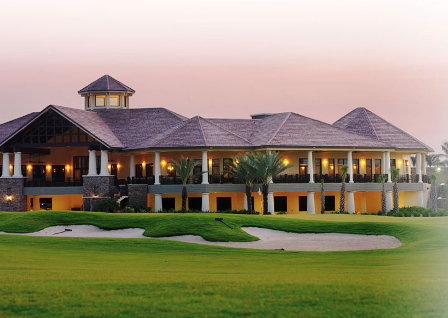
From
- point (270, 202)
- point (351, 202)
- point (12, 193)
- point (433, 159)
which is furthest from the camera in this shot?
point (433, 159)

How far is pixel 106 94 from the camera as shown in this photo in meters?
75.8

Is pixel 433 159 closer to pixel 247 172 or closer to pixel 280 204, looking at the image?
pixel 280 204

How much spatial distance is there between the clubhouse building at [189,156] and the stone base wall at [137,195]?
92 millimetres

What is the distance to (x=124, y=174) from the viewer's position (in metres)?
66.7

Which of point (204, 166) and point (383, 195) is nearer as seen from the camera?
point (383, 195)

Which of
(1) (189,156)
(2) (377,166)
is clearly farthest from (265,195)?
(2) (377,166)

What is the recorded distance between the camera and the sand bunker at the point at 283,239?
3572 centimetres

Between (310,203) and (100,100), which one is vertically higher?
(100,100)

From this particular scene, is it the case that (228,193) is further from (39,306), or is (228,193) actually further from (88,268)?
(39,306)

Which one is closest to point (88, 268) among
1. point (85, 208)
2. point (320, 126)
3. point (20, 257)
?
point (20, 257)

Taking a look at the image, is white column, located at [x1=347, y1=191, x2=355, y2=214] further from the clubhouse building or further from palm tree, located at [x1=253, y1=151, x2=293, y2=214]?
palm tree, located at [x1=253, y1=151, x2=293, y2=214]

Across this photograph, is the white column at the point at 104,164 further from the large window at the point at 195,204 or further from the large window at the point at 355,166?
the large window at the point at 355,166

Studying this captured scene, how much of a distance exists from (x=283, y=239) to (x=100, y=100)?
4228cm

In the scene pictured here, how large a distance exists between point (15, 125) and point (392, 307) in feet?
208
